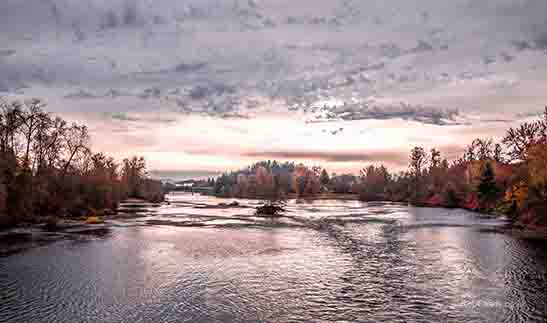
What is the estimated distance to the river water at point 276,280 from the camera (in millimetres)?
18812

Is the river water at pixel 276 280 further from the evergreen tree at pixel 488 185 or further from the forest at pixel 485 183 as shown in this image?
the evergreen tree at pixel 488 185

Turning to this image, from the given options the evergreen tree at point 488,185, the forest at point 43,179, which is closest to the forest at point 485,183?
the evergreen tree at point 488,185

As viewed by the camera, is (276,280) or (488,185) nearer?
(276,280)

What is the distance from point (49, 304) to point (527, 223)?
58028mm

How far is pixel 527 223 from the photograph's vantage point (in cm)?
5556

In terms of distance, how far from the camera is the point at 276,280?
988 inches

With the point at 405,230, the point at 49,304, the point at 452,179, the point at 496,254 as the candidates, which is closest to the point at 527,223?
the point at 405,230

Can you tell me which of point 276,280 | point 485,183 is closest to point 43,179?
point 276,280

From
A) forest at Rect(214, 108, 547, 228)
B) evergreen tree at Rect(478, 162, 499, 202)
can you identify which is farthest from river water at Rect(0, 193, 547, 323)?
evergreen tree at Rect(478, 162, 499, 202)

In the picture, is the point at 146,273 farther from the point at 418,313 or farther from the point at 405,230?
the point at 405,230

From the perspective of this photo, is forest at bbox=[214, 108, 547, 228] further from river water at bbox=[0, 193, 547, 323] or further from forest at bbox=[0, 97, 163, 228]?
forest at bbox=[0, 97, 163, 228]

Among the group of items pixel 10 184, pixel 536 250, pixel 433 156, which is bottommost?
pixel 536 250

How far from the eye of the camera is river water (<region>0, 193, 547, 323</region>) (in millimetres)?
18812

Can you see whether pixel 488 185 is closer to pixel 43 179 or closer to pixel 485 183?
pixel 485 183
